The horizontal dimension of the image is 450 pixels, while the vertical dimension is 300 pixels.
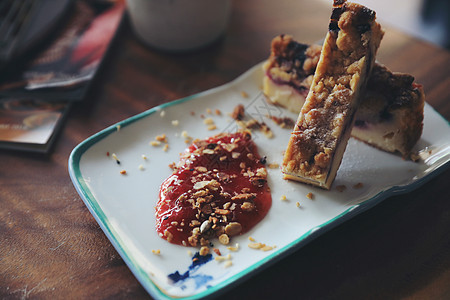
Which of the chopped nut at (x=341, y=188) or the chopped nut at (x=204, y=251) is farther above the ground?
the chopped nut at (x=341, y=188)

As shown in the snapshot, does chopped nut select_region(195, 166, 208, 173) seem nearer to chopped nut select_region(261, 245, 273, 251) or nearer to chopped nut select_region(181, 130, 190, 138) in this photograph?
chopped nut select_region(181, 130, 190, 138)

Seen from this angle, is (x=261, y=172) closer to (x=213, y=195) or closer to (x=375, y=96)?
(x=213, y=195)

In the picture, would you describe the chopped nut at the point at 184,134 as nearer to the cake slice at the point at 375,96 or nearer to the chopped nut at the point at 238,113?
the chopped nut at the point at 238,113

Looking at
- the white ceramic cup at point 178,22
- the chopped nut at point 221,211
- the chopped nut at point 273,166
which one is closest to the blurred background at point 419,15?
the white ceramic cup at point 178,22

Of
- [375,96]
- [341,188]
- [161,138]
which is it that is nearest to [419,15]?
[375,96]

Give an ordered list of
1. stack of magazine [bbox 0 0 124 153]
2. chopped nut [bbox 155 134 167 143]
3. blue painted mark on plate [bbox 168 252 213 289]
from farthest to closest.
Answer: stack of magazine [bbox 0 0 124 153] < chopped nut [bbox 155 134 167 143] < blue painted mark on plate [bbox 168 252 213 289]

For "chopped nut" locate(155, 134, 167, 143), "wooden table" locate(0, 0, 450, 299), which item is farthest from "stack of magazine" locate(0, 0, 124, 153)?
"chopped nut" locate(155, 134, 167, 143)
